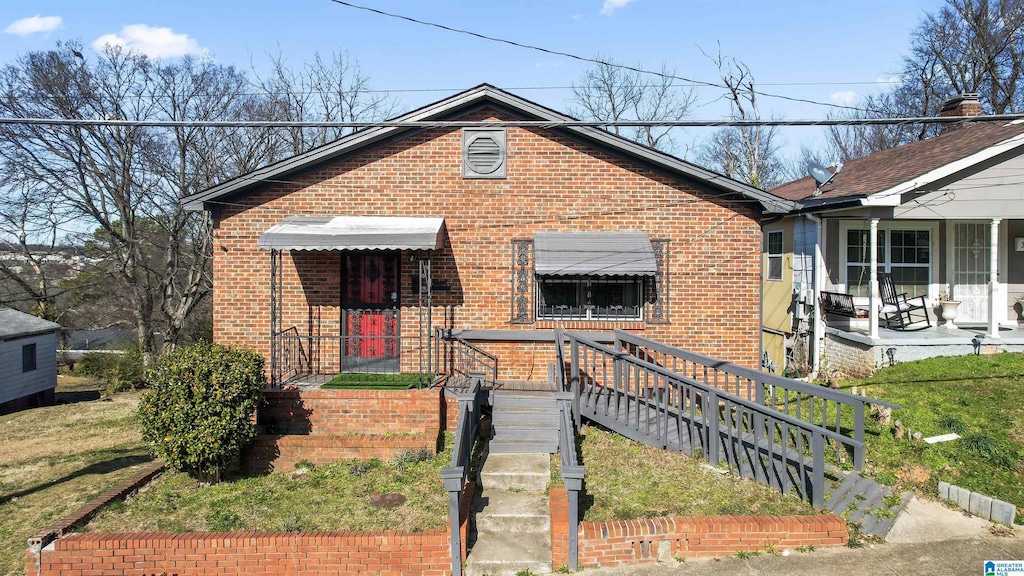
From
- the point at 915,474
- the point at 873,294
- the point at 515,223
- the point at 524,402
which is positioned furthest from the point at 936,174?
the point at 524,402

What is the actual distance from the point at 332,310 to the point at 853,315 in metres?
9.56

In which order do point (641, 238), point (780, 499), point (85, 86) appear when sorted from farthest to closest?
point (85, 86) < point (641, 238) < point (780, 499)

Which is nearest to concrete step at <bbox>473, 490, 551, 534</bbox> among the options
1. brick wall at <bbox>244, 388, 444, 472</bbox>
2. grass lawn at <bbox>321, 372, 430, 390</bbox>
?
brick wall at <bbox>244, 388, 444, 472</bbox>

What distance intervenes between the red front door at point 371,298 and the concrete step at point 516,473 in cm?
356

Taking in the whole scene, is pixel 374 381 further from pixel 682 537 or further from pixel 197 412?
pixel 682 537

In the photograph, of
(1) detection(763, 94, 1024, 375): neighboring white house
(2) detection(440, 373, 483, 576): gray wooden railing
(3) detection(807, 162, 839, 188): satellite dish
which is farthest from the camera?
(3) detection(807, 162, 839, 188): satellite dish

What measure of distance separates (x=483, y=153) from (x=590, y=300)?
306 centimetres

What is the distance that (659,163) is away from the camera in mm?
10086

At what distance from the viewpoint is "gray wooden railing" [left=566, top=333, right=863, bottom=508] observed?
6305 mm

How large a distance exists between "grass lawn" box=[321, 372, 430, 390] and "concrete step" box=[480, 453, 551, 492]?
2.08 m

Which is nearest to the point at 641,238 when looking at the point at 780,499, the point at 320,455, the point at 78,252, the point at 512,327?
the point at 512,327

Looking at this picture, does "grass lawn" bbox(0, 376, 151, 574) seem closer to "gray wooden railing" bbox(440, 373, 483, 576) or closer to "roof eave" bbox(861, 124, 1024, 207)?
"gray wooden railing" bbox(440, 373, 483, 576)

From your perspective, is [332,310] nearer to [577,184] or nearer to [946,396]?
[577,184]

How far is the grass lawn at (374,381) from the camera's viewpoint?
9.27 meters
